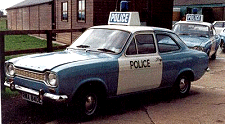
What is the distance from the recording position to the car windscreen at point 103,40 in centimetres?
618

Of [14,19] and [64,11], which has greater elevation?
[64,11]

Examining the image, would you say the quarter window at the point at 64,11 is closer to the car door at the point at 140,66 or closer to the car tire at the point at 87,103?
the car door at the point at 140,66

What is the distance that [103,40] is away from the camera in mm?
6367

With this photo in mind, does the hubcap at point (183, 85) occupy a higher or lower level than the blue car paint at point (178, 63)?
lower

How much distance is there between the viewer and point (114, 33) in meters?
6.47

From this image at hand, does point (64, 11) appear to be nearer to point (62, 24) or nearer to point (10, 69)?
point (62, 24)

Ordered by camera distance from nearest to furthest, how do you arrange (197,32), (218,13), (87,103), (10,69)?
(87,103)
(10,69)
(197,32)
(218,13)

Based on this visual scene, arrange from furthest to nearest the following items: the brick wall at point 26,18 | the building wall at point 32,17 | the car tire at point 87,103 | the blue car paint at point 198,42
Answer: the brick wall at point 26,18, the building wall at point 32,17, the blue car paint at point 198,42, the car tire at point 87,103

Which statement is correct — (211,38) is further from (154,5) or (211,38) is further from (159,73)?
(154,5)

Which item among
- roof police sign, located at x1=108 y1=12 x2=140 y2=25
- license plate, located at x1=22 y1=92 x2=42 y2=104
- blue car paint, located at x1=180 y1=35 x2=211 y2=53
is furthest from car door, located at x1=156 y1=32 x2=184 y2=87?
blue car paint, located at x1=180 y1=35 x2=211 y2=53

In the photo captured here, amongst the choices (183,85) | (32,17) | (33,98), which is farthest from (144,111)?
(32,17)

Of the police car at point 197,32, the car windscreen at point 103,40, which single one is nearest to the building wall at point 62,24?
the police car at point 197,32

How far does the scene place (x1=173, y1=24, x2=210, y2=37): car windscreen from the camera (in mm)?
12875

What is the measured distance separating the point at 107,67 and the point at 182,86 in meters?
2.52
